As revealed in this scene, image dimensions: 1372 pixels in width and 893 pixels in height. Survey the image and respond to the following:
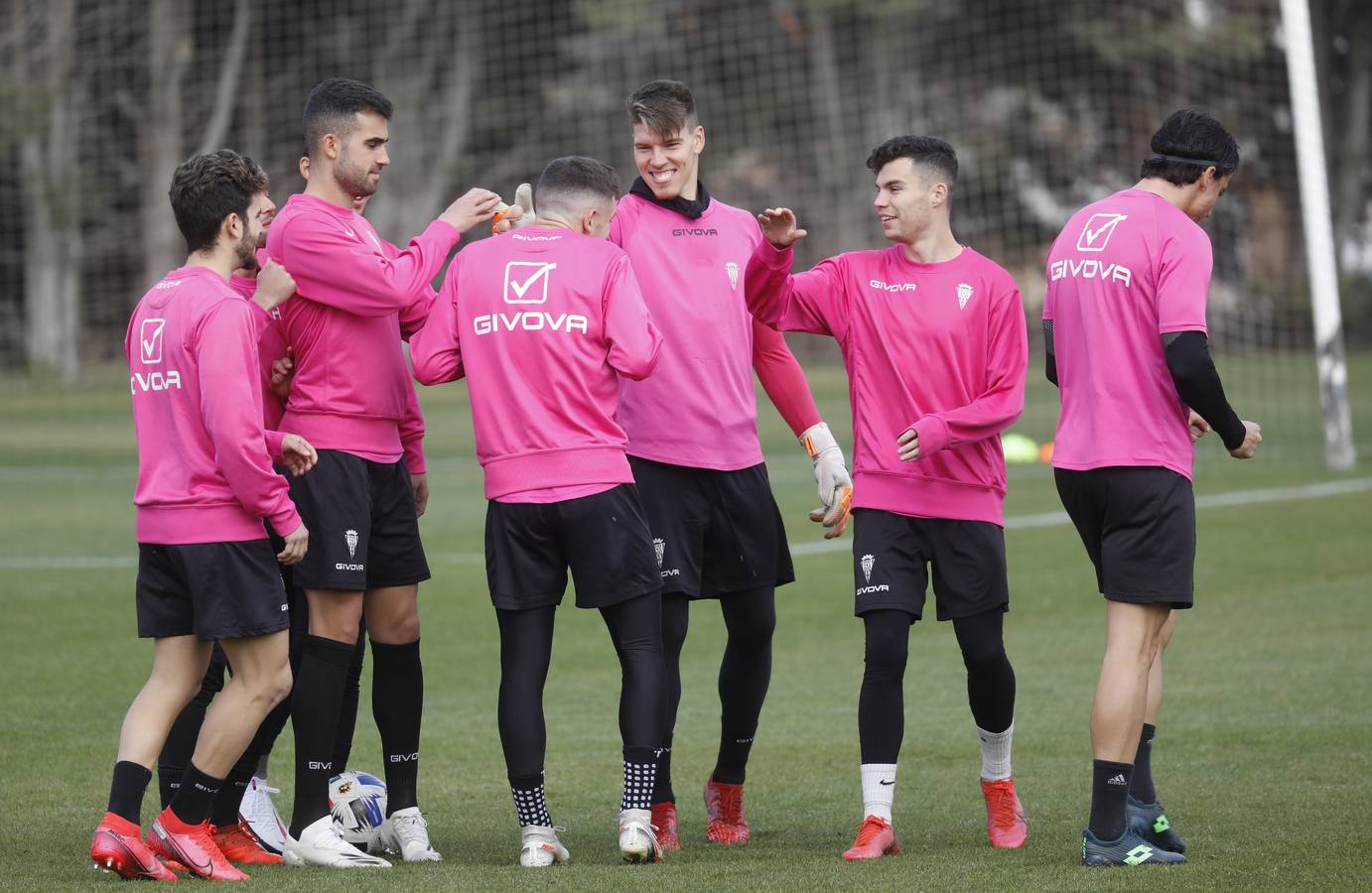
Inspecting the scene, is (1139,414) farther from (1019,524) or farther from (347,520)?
(1019,524)

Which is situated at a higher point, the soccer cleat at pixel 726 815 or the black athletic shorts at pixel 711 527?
the black athletic shorts at pixel 711 527

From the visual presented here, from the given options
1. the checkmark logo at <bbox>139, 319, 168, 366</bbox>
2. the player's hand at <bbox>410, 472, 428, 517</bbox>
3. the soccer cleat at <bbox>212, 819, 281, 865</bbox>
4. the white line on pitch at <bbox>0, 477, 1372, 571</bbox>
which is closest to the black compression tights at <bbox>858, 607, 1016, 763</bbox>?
the player's hand at <bbox>410, 472, 428, 517</bbox>

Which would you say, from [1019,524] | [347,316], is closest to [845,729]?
[347,316]

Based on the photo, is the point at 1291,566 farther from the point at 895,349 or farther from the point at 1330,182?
the point at 1330,182

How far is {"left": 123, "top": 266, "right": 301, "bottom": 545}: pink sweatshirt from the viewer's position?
16.8 feet

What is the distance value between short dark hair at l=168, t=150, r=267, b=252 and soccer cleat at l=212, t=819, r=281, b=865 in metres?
1.82

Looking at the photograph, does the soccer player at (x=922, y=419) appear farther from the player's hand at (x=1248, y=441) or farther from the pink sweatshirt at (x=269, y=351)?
the pink sweatshirt at (x=269, y=351)

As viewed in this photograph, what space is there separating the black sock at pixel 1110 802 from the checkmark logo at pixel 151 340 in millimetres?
2910

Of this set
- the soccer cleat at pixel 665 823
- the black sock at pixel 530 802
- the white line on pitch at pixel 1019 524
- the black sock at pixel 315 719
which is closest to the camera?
the black sock at pixel 530 802

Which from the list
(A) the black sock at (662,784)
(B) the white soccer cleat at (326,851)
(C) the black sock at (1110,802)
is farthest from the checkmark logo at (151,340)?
(C) the black sock at (1110,802)

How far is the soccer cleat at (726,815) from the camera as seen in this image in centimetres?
597

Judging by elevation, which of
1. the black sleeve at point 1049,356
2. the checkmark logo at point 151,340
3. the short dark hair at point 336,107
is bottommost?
the black sleeve at point 1049,356

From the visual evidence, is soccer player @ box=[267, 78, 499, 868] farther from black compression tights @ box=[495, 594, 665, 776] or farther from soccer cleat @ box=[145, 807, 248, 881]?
black compression tights @ box=[495, 594, 665, 776]

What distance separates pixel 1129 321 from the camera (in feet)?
17.6
